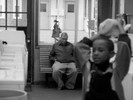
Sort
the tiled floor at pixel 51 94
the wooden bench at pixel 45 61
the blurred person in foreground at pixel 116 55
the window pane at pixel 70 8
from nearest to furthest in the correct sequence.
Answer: the blurred person in foreground at pixel 116 55 < the tiled floor at pixel 51 94 < the wooden bench at pixel 45 61 < the window pane at pixel 70 8

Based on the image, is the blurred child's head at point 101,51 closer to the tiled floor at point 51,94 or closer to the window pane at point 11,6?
the tiled floor at point 51,94

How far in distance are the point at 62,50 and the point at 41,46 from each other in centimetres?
60

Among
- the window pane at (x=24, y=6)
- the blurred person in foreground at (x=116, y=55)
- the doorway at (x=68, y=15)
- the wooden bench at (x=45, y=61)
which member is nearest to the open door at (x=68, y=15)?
the doorway at (x=68, y=15)

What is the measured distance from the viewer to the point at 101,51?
1.96 metres

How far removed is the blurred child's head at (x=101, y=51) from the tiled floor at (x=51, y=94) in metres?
3.76

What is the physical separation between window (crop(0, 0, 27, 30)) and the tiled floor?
1350 millimetres

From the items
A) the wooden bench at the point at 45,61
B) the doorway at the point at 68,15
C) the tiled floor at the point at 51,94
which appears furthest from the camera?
the doorway at the point at 68,15

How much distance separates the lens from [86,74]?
2035mm

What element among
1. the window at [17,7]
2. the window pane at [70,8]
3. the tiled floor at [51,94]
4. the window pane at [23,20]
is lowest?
the tiled floor at [51,94]

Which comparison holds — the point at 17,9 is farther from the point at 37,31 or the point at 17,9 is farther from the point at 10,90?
the point at 10,90

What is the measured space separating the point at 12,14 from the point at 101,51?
5.12m

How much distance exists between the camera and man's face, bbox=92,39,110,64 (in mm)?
1948

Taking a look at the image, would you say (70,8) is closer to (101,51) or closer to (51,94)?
(51,94)

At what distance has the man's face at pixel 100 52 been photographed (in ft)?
6.39
